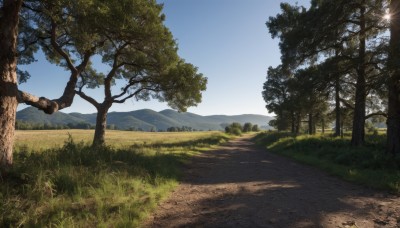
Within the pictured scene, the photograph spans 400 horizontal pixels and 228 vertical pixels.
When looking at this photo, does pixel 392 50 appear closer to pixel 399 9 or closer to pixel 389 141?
pixel 399 9

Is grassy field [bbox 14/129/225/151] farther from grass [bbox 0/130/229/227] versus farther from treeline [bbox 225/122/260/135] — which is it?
treeline [bbox 225/122/260/135]

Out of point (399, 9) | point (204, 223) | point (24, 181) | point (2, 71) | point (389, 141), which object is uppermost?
point (399, 9)

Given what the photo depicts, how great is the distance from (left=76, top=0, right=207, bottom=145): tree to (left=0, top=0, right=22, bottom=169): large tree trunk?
A: 5.99 meters

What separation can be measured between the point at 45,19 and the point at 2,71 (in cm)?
789

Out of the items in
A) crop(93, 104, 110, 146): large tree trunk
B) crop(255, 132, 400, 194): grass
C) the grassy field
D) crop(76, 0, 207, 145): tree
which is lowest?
the grassy field

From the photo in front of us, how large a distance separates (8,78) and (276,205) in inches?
309

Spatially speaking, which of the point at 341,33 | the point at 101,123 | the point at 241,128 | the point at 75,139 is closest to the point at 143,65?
the point at 101,123

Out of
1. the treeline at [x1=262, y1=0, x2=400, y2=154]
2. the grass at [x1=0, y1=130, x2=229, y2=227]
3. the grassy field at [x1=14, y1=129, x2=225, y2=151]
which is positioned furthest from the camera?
the grassy field at [x1=14, y1=129, x2=225, y2=151]

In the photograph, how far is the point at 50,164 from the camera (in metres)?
8.32

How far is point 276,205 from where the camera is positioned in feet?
23.0

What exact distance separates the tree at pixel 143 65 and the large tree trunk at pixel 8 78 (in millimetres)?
5989

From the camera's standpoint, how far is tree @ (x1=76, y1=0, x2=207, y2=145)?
16491mm

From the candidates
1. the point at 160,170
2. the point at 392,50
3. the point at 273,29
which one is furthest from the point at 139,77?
the point at 392,50

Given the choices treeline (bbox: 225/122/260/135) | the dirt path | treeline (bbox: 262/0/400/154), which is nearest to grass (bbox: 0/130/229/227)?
the dirt path
